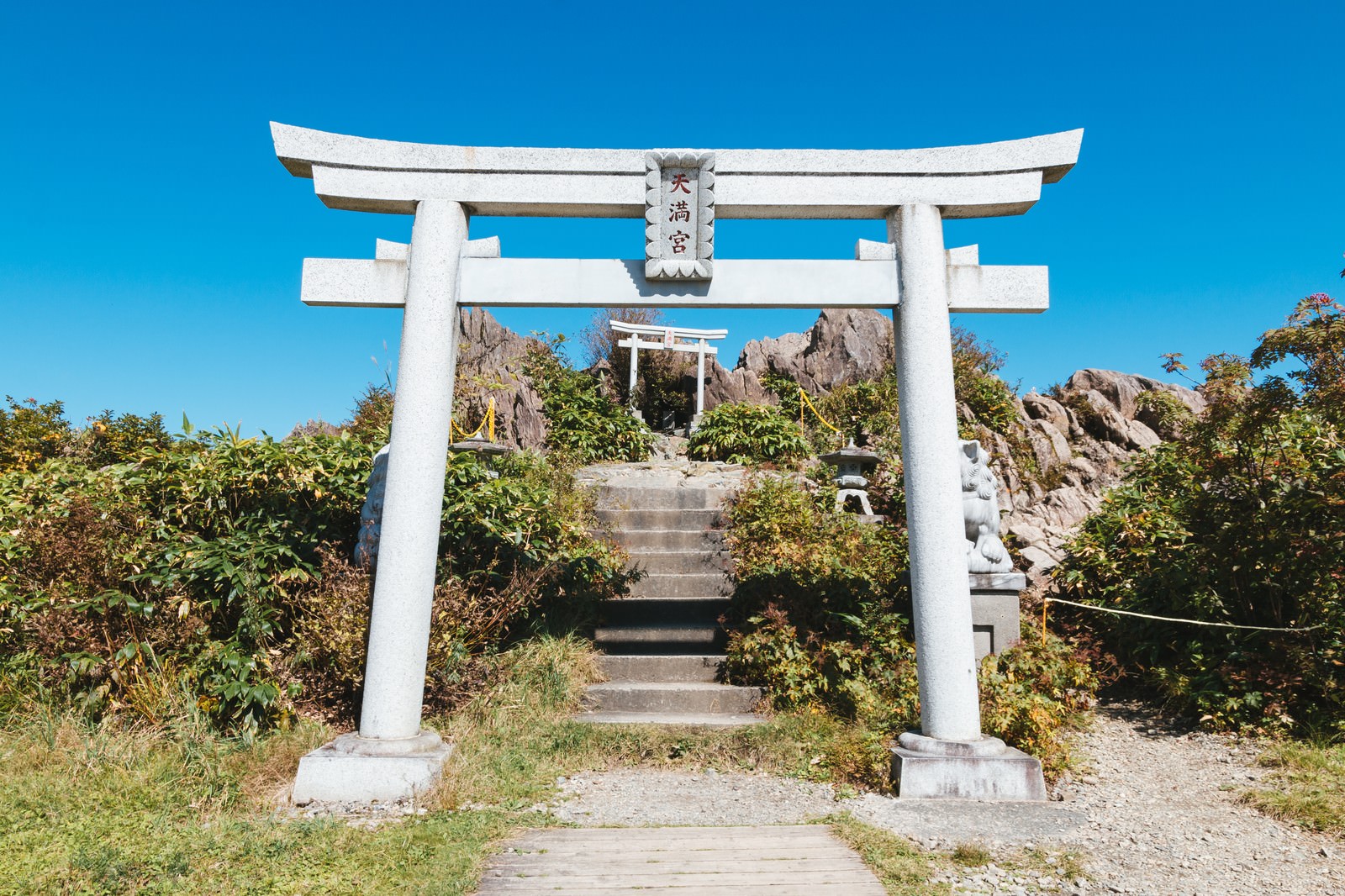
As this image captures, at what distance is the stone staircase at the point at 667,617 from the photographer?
5484mm

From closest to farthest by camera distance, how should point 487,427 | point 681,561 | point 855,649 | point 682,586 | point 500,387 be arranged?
point 855,649
point 682,586
point 681,561
point 500,387
point 487,427

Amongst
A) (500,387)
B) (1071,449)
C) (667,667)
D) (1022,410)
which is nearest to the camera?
(667,667)

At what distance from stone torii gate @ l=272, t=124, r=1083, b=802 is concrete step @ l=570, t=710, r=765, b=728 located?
3.80 feet

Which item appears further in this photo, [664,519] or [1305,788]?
[664,519]

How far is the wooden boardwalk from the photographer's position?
3.03m

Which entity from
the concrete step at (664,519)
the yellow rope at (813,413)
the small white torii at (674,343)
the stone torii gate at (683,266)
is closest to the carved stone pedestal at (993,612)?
the stone torii gate at (683,266)

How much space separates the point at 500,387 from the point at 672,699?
703cm

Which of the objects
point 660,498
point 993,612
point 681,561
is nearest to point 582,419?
point 660,498

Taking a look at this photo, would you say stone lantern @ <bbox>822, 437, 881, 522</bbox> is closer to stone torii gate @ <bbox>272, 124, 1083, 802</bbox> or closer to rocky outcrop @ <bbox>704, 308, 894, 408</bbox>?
stone torii gate @ <bbox>272, 124, 1083, 802</bbox>

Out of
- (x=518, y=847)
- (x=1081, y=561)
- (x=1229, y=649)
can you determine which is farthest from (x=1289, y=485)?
(x=518, y=847)

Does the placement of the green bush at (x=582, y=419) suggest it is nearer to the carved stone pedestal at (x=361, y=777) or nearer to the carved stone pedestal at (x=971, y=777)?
the carved stone pedestal at (x=361, y=777)

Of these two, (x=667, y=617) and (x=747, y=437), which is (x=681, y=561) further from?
(x=747, y=437)

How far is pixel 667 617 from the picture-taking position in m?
6.79

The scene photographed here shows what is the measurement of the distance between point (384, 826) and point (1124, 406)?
1355 centimetres
